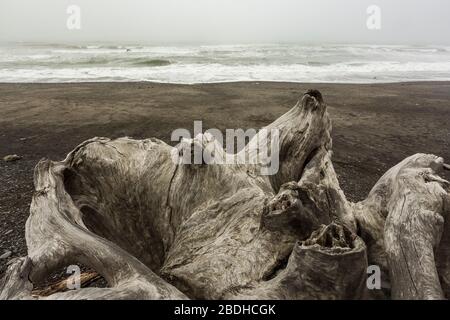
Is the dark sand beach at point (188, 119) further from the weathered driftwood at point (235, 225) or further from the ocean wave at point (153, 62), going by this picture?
the ocean wave at point (153, 62)

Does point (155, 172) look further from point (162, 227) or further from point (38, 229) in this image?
point (38, 229)

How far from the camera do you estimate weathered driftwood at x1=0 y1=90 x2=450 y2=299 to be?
209cm

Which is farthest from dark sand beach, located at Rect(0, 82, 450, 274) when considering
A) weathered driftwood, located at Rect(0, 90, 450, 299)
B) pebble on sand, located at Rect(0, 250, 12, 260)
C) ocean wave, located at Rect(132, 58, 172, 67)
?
ocean wave, located at Rect(132, 58, 172, 67)

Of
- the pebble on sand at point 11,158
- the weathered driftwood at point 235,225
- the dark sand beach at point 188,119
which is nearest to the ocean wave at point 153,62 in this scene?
the dark sand beach at point 188,119

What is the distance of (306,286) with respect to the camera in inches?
82.5

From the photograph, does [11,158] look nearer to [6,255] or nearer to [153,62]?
[6,255]

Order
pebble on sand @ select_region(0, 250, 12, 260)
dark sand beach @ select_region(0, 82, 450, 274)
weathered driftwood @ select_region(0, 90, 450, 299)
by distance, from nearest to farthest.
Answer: weathered driftwood @ select_region(0, 90, 450, 299) → pebble on sand @ select_region(0, 250, 12, 260) → dark sand beach @ select_region(0, 82, 450, 274)

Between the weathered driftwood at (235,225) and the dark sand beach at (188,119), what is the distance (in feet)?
6.09

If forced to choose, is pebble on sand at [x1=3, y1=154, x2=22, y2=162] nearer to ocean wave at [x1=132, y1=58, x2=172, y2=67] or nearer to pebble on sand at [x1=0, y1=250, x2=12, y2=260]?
pebble on sand at [x1=0, y1=250, x2=12, y2=260]

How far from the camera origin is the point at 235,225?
282 cm

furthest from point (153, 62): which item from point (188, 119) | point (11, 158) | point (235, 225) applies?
point (235, 225)

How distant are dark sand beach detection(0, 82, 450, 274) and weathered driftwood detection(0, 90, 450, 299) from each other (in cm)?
186

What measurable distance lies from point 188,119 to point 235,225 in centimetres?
782

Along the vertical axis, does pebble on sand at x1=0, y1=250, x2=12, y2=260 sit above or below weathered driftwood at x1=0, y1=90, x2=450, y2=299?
below
